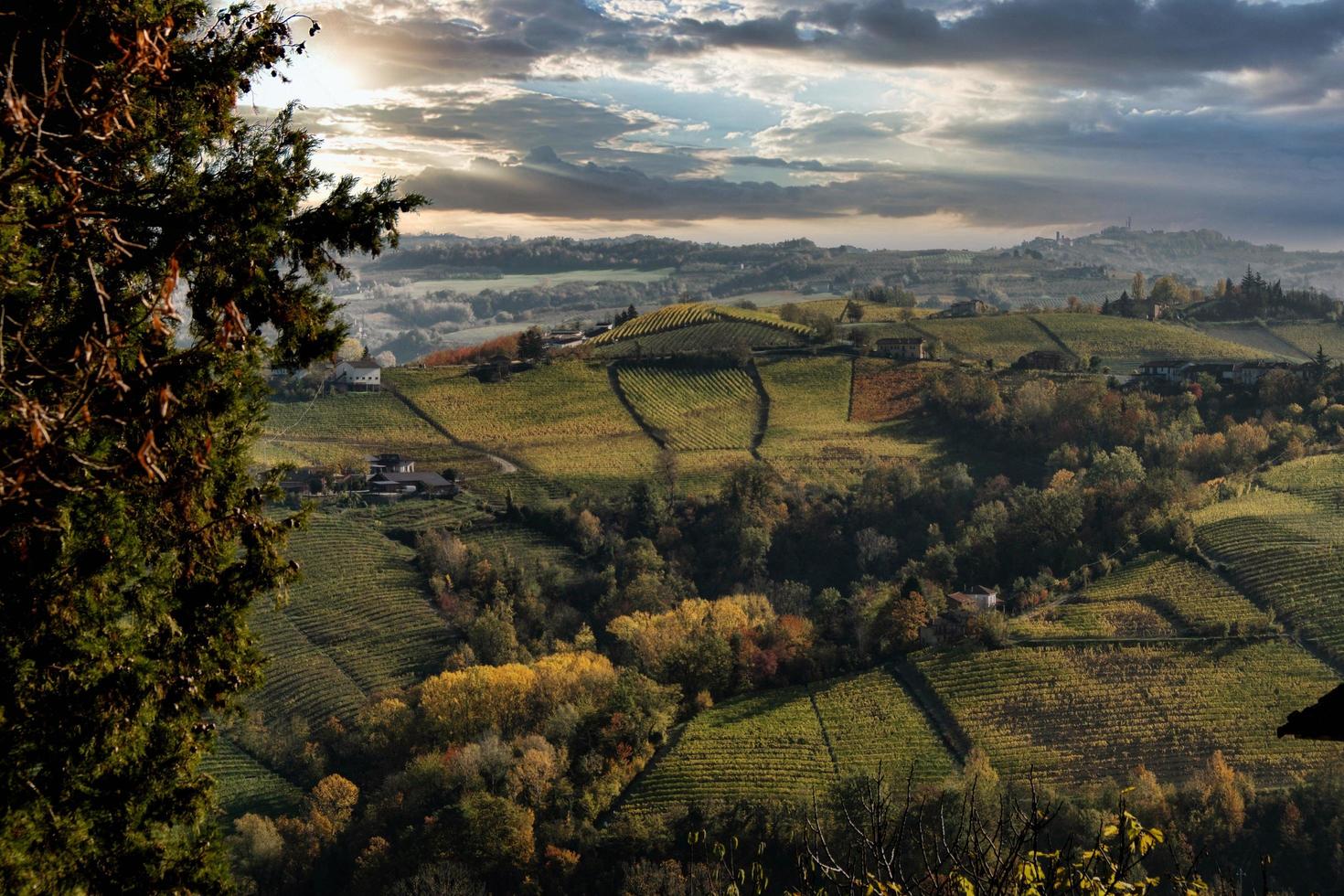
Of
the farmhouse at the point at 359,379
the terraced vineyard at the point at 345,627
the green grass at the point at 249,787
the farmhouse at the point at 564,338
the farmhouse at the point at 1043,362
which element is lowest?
the green grass at the point at 249,787

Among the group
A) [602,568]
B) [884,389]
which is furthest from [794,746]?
[884,389]

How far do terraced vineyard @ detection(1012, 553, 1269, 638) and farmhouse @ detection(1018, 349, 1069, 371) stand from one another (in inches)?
1463

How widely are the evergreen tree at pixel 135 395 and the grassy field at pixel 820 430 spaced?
6181 centimetres

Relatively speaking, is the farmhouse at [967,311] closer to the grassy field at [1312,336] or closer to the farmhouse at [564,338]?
the grassy field at [1312,336]

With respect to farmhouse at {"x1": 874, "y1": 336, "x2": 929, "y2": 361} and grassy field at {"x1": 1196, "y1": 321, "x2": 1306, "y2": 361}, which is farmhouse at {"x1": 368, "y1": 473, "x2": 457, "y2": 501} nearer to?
farmhouse at {"x1": 874, "y1": 336, "x2": 929, "y2": 361}

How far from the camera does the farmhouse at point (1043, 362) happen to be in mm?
85312

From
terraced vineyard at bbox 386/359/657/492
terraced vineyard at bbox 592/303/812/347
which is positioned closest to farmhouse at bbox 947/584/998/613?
terraced vineyard at bbox 386/359/657/492

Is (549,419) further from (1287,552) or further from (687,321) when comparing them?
(1287,552)

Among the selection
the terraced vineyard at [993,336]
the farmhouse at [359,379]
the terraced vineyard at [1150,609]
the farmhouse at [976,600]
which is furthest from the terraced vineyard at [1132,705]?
the terraced vineyard at [993,336]

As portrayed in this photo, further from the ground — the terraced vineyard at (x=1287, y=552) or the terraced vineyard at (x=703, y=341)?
the terraced vineyard at (x=703, y=341)

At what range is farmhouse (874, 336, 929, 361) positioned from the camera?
88.4 meters

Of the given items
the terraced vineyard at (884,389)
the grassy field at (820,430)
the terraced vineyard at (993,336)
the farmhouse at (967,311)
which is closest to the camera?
the grassy field at (820,430)

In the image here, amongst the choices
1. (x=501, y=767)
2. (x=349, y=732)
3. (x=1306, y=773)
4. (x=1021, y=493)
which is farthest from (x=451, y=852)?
(x=1021, y=493)

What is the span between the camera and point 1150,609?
150ft
